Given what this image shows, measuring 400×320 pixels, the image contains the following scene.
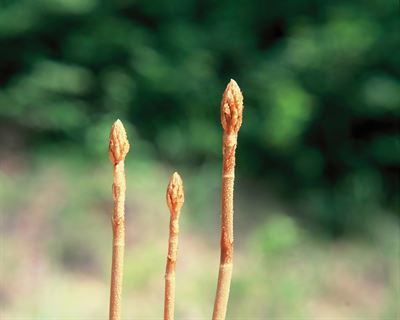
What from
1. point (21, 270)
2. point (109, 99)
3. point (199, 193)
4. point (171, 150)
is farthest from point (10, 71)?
point (21, 270)

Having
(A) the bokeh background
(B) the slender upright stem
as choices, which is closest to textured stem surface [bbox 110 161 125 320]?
(B) the slender upright stem

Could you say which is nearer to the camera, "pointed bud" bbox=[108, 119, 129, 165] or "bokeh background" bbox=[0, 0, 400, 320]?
"pointed bud" bbox=[108, 119, 129, 165]

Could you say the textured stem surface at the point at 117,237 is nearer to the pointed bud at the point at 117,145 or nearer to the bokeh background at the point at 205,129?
the pointed bud at the point at 117,145

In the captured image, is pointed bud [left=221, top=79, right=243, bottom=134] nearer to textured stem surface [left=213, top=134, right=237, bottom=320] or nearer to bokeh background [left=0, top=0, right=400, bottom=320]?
textured stem surface [left=213, top=134, right=237, bottom=320]

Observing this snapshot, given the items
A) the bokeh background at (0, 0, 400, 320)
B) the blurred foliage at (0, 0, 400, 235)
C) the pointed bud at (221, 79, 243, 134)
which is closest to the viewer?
the pointed bud at (221, 79, 243, 134)

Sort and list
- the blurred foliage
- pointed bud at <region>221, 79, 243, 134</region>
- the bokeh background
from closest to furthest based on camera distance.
Answer: pointed bud at <region>221, 79, 243, 134</region>, the bokeh background, the blurred foliage

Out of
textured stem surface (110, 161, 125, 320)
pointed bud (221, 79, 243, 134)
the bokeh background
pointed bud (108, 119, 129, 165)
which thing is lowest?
textured stem surface (110, 161, 125, 320)

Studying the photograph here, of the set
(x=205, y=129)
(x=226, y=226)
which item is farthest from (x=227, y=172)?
(x=205, y=129)

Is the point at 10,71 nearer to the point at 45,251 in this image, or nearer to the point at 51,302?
the point at 45,251

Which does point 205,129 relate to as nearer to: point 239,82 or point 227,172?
point 239,82
